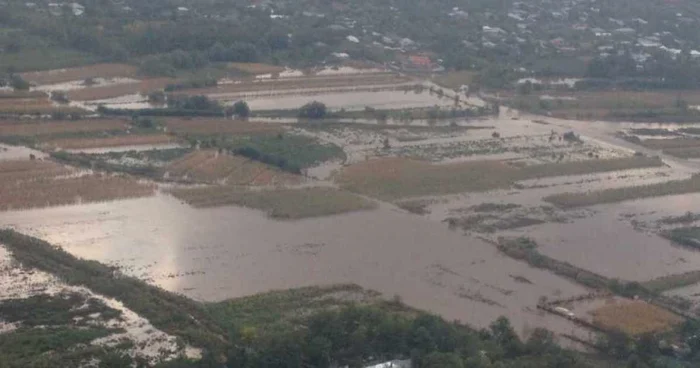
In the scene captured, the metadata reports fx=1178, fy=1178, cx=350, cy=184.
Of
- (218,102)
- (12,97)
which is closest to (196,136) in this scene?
(218,102)

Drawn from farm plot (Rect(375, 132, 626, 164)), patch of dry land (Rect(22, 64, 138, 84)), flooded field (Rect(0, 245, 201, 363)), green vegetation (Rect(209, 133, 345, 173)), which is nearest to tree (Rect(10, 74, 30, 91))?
patch of dry land (Rect(22, 64, 138, 84))

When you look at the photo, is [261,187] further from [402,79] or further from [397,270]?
[402,79]

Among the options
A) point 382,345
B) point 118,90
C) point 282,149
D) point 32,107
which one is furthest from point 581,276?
point 118,90

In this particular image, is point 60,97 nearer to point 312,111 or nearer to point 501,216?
point 312,111

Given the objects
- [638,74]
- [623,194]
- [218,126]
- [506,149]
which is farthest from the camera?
[638,74]

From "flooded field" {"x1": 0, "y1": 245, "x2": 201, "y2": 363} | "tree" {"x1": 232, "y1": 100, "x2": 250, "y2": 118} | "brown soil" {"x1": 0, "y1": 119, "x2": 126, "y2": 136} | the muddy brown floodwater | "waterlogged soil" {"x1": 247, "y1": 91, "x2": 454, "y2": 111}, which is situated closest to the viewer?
"flooded field" {"x1": 0, "y1": 245, "x2": 201, "y2": 363}

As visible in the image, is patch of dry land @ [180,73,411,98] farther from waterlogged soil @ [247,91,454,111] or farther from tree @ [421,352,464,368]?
tree @ [421,352,464,368]
